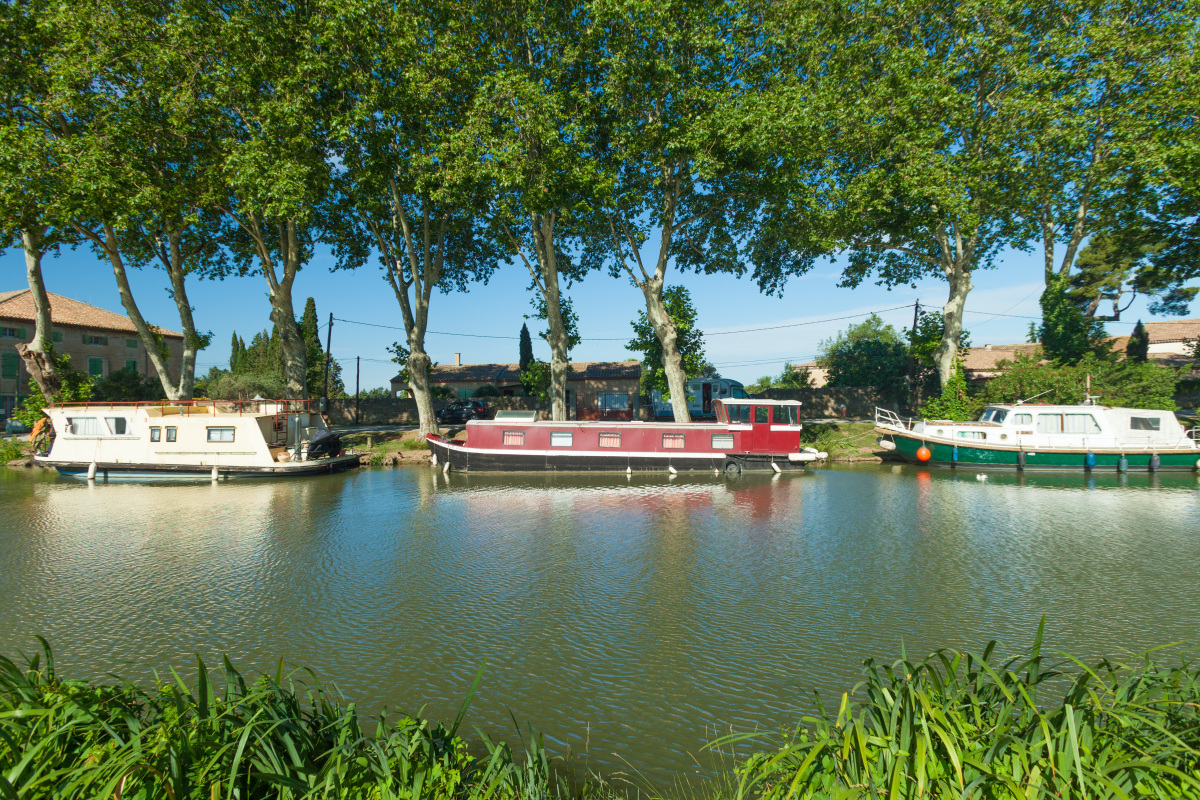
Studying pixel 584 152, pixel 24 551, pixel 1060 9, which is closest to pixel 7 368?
pixel 24 551

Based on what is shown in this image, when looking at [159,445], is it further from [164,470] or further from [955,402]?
[955,402]

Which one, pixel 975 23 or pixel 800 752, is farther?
pixel 975 23

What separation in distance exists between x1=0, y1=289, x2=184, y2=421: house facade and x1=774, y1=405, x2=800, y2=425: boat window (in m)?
38.4

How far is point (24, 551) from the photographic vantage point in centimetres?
1283

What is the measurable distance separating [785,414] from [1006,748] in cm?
2159

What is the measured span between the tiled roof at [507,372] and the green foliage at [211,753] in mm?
40182

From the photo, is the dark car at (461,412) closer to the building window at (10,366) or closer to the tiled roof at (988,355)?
the building window at (10,366)

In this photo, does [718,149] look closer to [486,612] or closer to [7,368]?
[486,612]

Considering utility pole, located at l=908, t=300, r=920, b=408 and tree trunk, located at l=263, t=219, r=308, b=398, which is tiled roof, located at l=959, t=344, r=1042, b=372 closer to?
utility pole, located at l=908, t=300, r=920, b=408

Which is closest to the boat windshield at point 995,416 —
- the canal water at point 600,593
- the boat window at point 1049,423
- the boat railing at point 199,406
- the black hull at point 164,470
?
the boat window at point 1049,423

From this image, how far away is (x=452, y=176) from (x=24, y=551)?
1633 cm

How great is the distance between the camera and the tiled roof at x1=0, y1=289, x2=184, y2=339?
42.3m

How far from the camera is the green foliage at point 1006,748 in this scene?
3.23 m

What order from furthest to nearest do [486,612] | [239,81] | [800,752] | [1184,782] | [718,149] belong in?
[718,149] < [239,81] < [486,612] < [800,752] < [1184,782]
